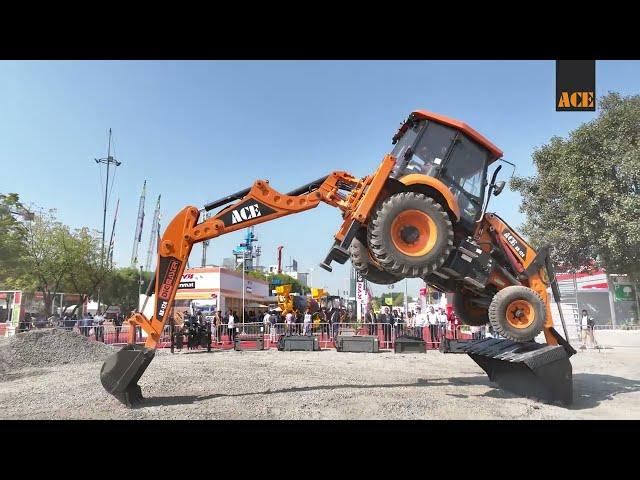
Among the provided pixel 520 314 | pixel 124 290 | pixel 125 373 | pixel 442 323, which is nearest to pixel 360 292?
pixel 442 323

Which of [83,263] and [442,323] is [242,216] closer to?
[442,323]

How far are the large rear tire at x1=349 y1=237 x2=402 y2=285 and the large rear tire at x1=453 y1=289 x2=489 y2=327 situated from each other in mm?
1767

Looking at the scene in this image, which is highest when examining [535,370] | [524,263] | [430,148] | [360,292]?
[430,148]

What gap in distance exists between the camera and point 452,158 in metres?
8.19

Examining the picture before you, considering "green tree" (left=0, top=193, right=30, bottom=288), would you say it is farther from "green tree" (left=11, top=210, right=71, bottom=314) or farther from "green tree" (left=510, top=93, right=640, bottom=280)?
"green tree" (left=510, top=93, right=640, bottom=280)

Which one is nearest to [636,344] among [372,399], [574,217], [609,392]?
[574,217]

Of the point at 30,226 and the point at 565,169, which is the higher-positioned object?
the point at 565,169

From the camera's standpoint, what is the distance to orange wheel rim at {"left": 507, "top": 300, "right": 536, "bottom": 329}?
809 cm

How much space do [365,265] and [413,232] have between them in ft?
5.15

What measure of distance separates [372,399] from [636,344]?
19.5 m

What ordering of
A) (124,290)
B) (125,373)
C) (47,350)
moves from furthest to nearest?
1. (124,290)
2. (47,350)
3. (125,373)

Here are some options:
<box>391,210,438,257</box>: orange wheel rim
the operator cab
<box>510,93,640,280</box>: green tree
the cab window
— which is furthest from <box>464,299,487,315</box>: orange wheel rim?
<box>510,93,640,280</box>: green tree
